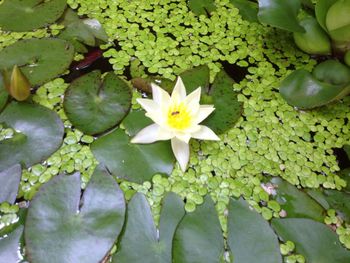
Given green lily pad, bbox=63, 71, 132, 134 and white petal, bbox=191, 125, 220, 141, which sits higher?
white petal, bbox=191, 125, 220, 141

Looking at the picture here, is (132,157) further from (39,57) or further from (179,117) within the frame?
(39,57)

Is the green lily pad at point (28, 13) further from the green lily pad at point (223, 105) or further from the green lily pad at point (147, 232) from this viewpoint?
the green lily pad at point (147, 232)

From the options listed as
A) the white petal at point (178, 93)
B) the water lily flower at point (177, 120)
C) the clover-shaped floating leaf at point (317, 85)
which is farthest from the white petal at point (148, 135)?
the clover-shaped floating leaf at point (317, 85)

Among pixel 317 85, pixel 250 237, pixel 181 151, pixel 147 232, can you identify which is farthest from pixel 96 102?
pixel 317 85

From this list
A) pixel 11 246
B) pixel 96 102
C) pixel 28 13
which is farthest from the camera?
pixel 28 13

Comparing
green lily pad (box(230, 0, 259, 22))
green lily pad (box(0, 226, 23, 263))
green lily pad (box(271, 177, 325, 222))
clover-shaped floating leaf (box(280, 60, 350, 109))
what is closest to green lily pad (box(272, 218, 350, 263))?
green lily pad (box(271, 177, 325, 222))

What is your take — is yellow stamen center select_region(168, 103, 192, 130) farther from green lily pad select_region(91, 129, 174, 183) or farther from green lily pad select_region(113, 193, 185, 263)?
green lily pad select_region(113, 193, 185, 263)

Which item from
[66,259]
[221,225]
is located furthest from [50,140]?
[221,225]
